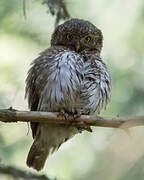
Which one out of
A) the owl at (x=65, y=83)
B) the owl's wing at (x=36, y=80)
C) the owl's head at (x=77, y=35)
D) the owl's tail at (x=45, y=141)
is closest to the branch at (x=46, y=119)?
the owl at (x=65, y=83)

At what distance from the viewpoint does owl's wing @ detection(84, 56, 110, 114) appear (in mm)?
5262

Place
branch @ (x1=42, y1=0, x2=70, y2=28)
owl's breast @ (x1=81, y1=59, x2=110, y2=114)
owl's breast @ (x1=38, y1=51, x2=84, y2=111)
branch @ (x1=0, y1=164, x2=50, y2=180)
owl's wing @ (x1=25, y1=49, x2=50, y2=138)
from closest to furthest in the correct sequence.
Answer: branch @ (x1=0, y1=164, x2=50, y2=180)
owl's breast @ (x1=38, y1=51, x2=84, y2=111)
owl's breast @ (x1=81, y1=59, x2=110, y2=114)
owl's wing @ (x1=25, y1=49, x2=50, y2=138)
branch @ (x1=42, y1=0, x2=70, y2=28)

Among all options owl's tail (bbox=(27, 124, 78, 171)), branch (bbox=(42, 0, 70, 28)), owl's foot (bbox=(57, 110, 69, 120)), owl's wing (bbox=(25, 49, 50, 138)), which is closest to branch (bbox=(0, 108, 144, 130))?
owl's foot (bbox=(57, 110, 69, 120))

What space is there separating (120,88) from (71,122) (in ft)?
5.72

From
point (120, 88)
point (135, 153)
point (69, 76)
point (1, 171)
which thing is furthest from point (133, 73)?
point (1, 171)

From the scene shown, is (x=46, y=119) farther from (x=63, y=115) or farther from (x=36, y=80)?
(x=36, y=80)

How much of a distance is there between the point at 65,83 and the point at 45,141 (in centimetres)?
95

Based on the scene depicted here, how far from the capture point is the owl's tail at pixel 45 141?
5562 millimetres

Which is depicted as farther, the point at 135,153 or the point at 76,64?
the point at 76,64

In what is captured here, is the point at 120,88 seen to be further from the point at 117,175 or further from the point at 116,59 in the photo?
the point at 117,175

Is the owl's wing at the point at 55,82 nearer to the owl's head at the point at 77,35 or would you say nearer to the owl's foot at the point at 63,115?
the owl's foot at the point at 63,115

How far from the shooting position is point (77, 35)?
604 cm

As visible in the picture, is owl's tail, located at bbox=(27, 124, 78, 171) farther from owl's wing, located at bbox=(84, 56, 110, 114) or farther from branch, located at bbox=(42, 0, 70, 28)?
branch, located at bbox=(42, 0, 70, 28)

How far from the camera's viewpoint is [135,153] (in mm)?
4023
